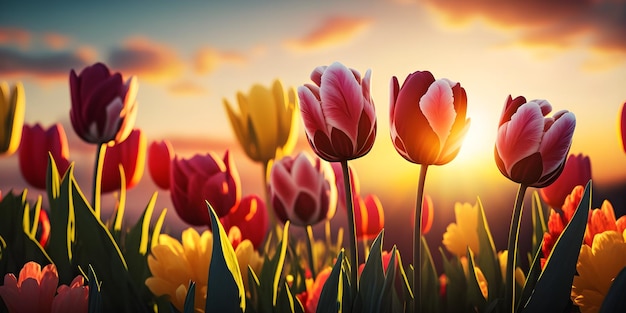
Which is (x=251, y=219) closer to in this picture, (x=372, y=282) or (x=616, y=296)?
(x=372, y=282)

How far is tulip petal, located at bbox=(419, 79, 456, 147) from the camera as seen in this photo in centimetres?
60

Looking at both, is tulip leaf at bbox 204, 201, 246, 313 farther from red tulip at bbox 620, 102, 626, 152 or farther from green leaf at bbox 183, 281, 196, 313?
red tulip at bbox 620, 102, 626, 152

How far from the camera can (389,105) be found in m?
0.64

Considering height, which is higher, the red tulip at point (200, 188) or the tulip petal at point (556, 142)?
the tulip petal at point (556, 142)

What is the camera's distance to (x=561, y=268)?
2.02 feet

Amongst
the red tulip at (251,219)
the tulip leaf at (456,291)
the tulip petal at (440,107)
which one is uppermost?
the tulip petal at (440,107)

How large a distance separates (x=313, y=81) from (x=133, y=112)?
38cm

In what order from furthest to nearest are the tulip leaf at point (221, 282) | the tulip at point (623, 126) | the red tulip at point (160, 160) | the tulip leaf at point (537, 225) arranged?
the red tulip at point (160, 160)
the tulip leaf at point (537, 225)
the tulip at point (623, 126)
the tulip leaf at point (221, 282)

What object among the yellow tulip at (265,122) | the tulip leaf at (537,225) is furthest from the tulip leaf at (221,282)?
the tulip leaf at (537,225)

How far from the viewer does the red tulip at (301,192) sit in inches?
30.7

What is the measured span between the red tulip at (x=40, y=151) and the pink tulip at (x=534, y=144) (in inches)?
32.1

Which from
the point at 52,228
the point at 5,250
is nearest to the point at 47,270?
the point at 52,228

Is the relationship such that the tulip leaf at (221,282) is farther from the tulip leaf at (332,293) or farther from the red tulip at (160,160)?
the red tulip at (160,160)

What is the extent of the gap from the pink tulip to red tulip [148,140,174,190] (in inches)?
27.4
